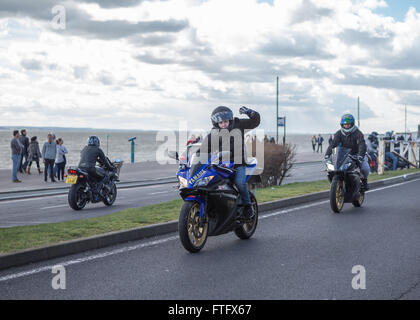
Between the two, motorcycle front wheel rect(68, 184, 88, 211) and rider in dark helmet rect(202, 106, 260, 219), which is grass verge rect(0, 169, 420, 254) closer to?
rider in dark helmet rect(202, 106, 260, 219)

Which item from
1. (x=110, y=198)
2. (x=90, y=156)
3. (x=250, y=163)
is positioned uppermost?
(x=250, y=163)

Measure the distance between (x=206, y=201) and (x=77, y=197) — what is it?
283 inches

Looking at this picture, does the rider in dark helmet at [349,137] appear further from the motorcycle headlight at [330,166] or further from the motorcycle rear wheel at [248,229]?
the motorcycle rear wheel at [248,229]

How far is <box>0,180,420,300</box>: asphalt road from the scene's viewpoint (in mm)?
5453

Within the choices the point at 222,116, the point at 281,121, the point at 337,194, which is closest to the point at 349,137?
A: the point at 337,194

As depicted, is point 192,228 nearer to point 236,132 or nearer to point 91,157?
point 236,132

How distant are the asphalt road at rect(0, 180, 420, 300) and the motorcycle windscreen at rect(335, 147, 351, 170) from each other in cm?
213

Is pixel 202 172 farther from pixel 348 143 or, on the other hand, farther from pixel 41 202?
pixel 41 202

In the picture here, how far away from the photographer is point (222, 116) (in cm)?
768

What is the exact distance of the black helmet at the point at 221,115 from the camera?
769 centimetres

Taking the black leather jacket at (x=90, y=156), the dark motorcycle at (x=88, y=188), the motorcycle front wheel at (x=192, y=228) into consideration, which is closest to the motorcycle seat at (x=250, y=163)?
the motorcycle front wheel at (x=192, y=228)

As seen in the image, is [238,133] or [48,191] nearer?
[238,133]
